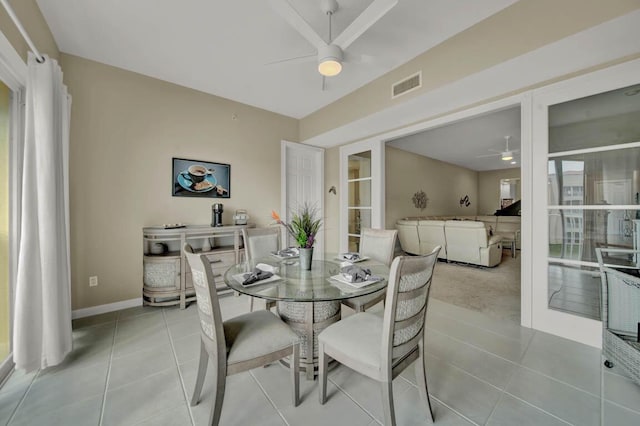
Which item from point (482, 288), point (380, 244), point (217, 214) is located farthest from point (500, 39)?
point (217, 214)

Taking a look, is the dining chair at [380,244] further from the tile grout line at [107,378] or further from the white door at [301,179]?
the white door at [301,179]

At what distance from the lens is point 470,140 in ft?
18.8

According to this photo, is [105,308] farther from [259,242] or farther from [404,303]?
[404,303]

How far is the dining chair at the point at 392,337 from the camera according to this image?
1192 mm

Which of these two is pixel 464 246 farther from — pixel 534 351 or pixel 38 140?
pixel 38 140

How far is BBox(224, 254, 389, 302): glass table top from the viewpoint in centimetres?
142

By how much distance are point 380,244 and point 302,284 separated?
4.05 ft

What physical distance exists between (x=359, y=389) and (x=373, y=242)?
4.52ft

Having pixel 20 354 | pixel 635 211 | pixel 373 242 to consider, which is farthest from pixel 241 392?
pixel 635 211

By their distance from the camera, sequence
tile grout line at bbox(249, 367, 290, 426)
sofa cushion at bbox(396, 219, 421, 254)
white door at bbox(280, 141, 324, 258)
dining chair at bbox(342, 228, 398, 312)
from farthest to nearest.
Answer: sofa cushion at bbox(396, 219, 421, 254) → white door at bbox(280, 141, 324, 258) → dining chair at bbox(342, 228, 398, 312) → tile grout line at bbox(249, 367, 290, 426)

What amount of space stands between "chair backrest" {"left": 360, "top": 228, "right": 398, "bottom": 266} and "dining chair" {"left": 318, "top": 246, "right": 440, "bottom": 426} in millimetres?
1048

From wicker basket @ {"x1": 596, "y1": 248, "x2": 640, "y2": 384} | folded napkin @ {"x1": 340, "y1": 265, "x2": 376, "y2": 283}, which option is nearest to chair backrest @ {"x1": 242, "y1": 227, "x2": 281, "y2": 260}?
folded napkin @ {"x1": 340, "y1": 265, "x2": 376, "y2": 283}

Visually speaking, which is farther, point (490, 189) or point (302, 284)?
point (490, 189)

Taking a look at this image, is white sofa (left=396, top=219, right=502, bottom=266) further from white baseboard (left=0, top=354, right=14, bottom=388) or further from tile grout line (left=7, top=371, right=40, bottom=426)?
white baseboard (left=0, top=354, right=14, bottom=388)
